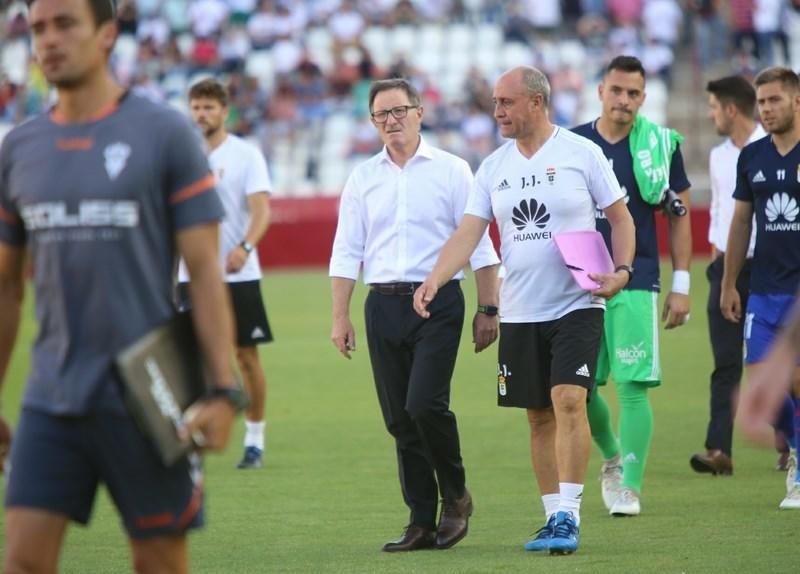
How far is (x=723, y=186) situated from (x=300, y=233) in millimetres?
19244

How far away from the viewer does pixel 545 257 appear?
25.3 ft

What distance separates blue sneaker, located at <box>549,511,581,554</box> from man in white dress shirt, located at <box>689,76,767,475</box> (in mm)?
2871

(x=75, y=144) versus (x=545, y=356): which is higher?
(x=75, y=144)

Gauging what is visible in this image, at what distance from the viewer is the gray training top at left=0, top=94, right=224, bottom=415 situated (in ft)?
14.7

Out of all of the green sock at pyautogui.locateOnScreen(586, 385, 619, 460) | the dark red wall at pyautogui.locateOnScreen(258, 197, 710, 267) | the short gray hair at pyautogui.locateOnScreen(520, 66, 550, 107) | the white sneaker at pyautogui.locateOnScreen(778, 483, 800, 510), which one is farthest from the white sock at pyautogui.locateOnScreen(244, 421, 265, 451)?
the dark red wall at pyautogui.locateOnScreen(258, 197, 710, 267)

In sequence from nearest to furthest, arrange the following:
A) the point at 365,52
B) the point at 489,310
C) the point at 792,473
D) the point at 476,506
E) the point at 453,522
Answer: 1. the point at 453,522
2. the point at 489,310
3. the point at 792,473
4. the point at 476,506
5. the point at 365,52

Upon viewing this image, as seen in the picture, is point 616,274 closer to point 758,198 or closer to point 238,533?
point 758,198

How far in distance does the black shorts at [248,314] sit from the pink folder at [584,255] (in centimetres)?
390

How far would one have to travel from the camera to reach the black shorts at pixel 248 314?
11078mm

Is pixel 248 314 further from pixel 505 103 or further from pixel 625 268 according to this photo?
pixel 625 268

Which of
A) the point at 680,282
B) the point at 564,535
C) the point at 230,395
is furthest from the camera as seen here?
the point at 680,282

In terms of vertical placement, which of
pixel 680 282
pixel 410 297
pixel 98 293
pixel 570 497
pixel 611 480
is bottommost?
pixel 611 480

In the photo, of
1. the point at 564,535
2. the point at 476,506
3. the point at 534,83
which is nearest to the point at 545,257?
the point at 534,83

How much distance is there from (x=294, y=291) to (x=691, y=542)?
18.1m
